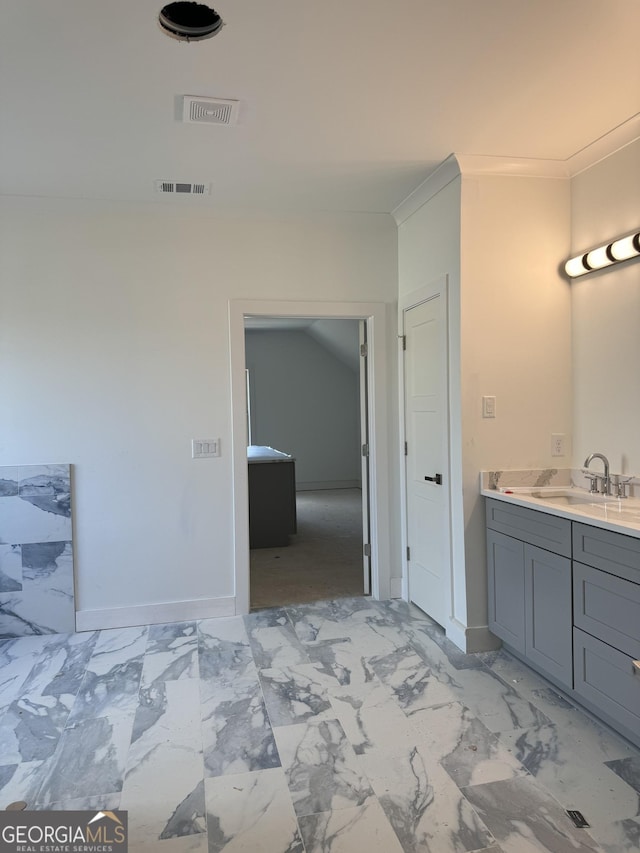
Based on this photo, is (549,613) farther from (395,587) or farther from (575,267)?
(575,267)

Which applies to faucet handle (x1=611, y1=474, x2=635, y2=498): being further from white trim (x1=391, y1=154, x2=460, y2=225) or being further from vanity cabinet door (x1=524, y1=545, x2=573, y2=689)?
white trim (x1=391, y1=154, x2=460, y2=225)

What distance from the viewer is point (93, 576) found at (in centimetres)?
341

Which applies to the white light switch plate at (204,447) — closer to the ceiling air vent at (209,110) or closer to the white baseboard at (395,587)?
the white baseboard at (395,587)

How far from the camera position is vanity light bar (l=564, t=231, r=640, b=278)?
2490 mm

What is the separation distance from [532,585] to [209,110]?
96.6 inches

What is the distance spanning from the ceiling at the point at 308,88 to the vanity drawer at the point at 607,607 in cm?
188

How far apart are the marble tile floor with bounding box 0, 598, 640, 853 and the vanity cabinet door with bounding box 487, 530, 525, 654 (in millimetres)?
175

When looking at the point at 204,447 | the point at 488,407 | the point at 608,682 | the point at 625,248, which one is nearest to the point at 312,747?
the point at 608,682

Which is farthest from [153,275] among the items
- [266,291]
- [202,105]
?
[202,105]

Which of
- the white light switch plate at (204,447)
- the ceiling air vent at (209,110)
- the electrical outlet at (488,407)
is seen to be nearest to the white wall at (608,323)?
the electrical outlet at (488,407)

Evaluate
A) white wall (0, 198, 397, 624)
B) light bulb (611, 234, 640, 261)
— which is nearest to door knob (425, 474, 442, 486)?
white wall (0, 198, 397, 624)

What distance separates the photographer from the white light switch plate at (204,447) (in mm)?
3539

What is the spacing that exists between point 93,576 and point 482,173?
3.11 m

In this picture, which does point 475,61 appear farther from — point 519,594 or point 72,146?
point 519,594
